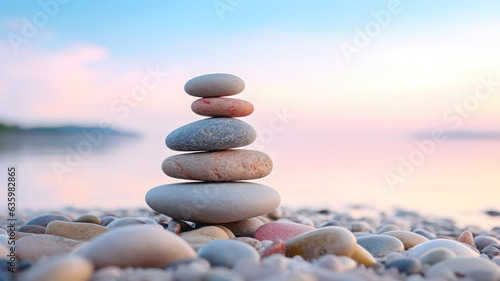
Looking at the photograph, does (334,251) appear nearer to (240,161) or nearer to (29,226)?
(240,161)

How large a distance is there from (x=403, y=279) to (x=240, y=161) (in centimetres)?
248

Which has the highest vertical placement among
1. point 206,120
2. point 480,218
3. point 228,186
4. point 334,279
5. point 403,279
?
point 206,120

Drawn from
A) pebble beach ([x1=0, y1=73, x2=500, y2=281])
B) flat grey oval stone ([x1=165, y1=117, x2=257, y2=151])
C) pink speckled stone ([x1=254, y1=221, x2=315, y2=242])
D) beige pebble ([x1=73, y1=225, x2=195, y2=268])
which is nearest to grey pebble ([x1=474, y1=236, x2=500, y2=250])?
pebble beach ([x1=0, y1=73, x2=500, y2=281])

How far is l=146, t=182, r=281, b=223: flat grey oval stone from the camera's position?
4.48 m

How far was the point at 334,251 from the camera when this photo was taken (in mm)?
3145

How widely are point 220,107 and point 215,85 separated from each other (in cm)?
26

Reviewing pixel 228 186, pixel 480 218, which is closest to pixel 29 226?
pixel 228 186

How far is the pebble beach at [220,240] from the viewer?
230 cm

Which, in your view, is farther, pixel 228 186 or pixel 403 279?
pixel 228 186

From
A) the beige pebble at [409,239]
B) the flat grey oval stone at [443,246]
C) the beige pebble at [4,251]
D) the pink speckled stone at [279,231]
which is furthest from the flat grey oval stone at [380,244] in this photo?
the beige pebble at [4,251]

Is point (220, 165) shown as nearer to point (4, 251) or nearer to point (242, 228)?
point (242, 228)

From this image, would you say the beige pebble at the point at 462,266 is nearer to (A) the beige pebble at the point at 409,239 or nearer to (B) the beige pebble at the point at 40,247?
(A) the beige pebble at the point at 409,239

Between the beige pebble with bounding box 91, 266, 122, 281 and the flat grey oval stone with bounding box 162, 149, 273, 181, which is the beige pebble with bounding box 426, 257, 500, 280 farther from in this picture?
the flat grey oval stone with bounding box 162, 149, 273, 181

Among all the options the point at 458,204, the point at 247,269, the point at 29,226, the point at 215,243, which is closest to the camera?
the point at 247,269
